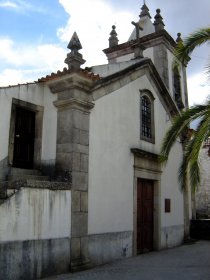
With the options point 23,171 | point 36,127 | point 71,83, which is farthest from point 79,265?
point 71,83

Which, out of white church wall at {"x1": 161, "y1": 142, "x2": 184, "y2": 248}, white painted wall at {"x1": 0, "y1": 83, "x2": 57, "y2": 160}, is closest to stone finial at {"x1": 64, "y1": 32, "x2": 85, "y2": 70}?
white painted wall at {"x1": 0, "y1": 83, "x2": 57, "y2": 160}

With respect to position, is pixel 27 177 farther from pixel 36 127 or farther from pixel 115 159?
pixel 115 159

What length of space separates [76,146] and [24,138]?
1326mm

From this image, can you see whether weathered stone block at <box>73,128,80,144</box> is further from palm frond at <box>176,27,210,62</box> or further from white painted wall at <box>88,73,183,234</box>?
palm frond at <box>176,27,210,62</box>

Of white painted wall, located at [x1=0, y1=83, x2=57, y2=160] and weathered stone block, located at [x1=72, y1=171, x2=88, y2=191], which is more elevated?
white painted wall, located at [x1=0, y1=83, x2=57, y2=160]

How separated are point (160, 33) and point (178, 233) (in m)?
7.21

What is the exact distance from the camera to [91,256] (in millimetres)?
7977

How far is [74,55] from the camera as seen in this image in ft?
26.2

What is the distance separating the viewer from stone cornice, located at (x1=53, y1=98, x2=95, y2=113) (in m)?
8.02

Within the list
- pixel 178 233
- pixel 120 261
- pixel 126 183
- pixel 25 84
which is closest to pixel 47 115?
pixel 25 84

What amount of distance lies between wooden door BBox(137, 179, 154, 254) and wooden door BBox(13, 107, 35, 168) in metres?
3.47

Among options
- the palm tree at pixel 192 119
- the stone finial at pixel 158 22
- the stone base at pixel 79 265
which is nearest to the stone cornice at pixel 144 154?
the palm tree at pixel 192 119

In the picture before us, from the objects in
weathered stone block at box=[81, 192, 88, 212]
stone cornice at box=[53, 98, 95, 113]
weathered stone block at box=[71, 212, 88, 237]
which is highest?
stone cornice at box=[53, 98, 95, 113]

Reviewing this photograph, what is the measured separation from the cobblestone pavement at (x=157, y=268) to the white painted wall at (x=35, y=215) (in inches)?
35.2
